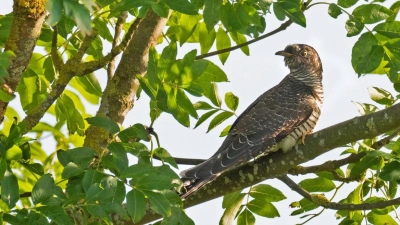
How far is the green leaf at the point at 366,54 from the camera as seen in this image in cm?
383

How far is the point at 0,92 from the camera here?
295 centimetres

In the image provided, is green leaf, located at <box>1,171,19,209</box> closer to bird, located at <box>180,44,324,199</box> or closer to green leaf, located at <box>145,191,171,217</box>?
green leaf, located at <box>145,191,171,217</box>

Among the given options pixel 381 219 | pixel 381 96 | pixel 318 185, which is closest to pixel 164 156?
pixel 318 185

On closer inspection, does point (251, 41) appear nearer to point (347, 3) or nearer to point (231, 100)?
point (231, 100)

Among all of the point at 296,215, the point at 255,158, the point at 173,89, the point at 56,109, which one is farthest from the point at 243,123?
the point at 173,89

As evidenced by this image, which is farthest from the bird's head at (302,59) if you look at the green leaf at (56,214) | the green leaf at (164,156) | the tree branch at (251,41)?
the green leaf at (56,214)

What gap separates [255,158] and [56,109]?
3.93 ft

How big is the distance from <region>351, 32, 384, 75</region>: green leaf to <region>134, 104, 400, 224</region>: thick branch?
0.80ft

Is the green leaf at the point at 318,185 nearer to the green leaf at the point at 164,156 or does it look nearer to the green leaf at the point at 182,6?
the green leaf at the point at 164,156

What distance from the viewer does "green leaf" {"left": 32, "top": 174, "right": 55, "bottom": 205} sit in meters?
2.98

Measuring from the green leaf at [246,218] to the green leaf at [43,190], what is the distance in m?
1.75

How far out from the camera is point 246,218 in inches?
180

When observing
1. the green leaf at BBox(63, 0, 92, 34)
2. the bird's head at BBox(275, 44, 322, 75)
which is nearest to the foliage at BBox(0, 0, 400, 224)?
the green leaf at BBox(63, 0, 92, 34)

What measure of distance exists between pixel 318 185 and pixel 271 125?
74 centimetres
